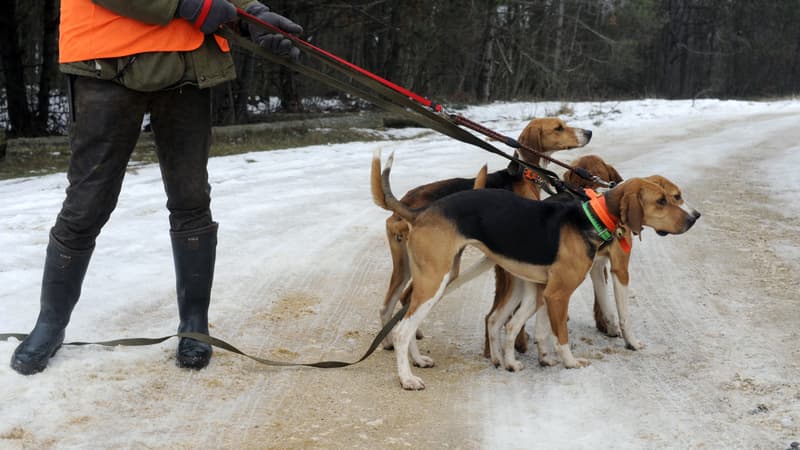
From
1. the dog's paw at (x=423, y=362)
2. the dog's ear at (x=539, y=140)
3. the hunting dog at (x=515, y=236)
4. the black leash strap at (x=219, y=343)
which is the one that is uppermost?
the dog's ear at (x=539, y=140)

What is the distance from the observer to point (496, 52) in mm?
36812

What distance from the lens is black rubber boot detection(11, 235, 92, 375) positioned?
451 cm

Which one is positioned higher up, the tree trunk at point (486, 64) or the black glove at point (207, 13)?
the black glove at point (207, 13)

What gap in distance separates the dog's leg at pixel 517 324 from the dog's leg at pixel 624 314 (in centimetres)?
66

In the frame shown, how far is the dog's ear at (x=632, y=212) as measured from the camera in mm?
5020

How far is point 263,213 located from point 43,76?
13.4m

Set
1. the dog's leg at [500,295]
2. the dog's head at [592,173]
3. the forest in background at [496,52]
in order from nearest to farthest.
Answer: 1. the dog's leg at [500,295]
2. the dog's head at [592,173]
3. the forest in background at [496,52]

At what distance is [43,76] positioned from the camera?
20.3m

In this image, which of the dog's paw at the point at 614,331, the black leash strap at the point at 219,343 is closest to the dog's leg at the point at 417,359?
the black leash strap at the point at 219,343

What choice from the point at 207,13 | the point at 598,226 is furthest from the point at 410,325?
the point at 207,13

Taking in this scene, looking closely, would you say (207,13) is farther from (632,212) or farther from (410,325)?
(632,212)

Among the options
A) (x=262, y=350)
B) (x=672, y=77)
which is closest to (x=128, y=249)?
(x=262, y=350)

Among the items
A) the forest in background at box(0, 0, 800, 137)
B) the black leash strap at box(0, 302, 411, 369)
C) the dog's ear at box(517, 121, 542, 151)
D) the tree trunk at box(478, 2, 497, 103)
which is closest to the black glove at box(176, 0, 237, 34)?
the black leash strap at box(0, 302, 411, 369)

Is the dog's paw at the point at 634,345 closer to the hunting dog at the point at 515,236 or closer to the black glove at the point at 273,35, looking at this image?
the hunting dog at the point at 515,236
